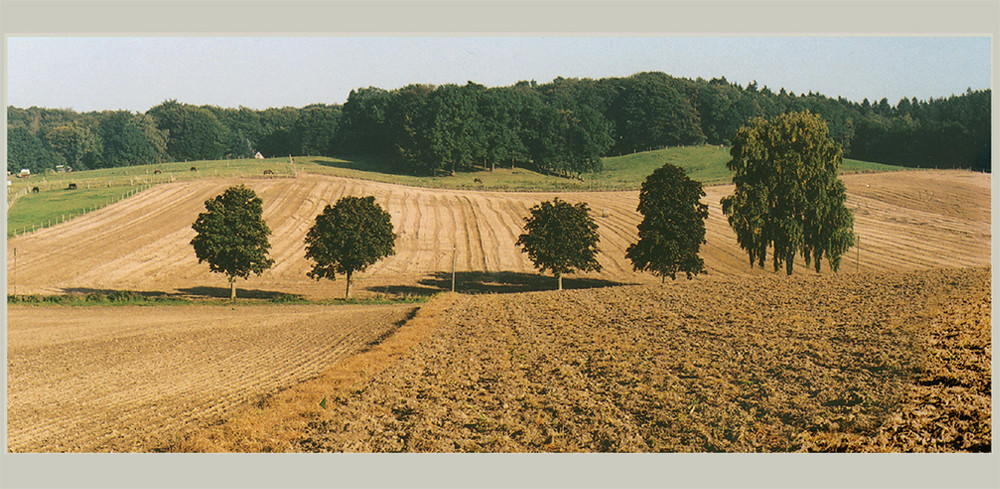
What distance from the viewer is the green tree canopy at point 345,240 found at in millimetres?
55625

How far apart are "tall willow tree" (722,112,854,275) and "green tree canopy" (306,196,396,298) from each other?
27.2 meters

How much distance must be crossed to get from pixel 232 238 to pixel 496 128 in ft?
123

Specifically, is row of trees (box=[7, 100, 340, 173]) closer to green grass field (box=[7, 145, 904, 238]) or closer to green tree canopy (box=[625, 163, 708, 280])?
green grass field (box=[7, 145, 904, 238])

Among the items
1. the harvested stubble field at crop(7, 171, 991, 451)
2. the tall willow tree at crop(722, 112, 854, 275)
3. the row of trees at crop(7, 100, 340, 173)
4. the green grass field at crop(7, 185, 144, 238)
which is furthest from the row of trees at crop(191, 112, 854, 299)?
the row of trees at crop(7, 100, 340, 173)

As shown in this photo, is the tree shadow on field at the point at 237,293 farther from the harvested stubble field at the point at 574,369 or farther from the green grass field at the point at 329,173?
the green grass field at the point at 329,173

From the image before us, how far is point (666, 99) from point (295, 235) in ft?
133

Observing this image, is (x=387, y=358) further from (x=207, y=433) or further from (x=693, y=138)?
(x=693, y=138)

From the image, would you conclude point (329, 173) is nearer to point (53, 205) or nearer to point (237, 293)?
point (237, 293)

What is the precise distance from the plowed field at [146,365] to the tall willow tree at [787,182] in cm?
2216

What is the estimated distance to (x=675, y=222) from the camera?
52156 mm

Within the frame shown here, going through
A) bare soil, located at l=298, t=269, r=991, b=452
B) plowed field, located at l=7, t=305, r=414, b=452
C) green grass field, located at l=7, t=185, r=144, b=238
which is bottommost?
plowed field, located at l=7, t=305, r=414, b=452

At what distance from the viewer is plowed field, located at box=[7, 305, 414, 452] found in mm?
15539

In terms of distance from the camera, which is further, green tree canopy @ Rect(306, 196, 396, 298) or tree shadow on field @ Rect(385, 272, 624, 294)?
tree shadow on field @ Rect(385, 272, 624, 294)

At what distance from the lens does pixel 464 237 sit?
234 feet
